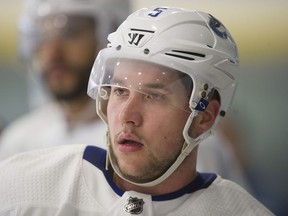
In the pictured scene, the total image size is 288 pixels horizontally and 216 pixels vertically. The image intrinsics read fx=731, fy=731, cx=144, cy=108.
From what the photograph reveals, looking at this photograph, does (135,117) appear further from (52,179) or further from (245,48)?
(245,48)

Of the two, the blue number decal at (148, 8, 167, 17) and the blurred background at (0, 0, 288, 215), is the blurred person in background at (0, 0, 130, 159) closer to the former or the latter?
the blurred background at (0, 0, 288, 215)

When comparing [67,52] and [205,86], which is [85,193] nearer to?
[205,86]

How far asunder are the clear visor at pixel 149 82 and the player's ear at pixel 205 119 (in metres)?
0.06

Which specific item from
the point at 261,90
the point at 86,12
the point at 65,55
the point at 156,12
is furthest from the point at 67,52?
the point at 156,12

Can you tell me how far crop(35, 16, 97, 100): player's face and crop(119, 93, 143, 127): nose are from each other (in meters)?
1.62

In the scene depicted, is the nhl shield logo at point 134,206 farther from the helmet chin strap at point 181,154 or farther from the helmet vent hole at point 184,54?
the helmet vent hole at point 184,54

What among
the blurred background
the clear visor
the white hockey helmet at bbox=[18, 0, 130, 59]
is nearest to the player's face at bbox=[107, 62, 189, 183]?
the clear visor

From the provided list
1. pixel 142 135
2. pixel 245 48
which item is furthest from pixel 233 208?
pixel 245 48

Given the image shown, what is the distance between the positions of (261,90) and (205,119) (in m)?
1.37

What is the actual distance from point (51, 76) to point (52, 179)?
1.61 m

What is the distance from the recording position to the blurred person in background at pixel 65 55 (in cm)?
304

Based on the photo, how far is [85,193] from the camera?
1539 mm

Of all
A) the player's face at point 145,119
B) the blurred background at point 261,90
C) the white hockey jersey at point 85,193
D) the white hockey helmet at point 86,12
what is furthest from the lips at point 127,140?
the white hockey helmet at point 86,12

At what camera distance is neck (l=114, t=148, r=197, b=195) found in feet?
5.15
